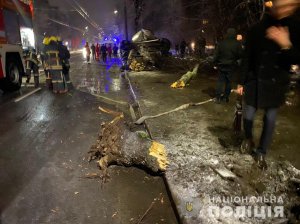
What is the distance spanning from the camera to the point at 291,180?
11.9 feet

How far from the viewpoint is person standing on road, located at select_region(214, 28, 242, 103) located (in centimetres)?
734

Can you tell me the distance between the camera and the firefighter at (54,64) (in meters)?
10.6

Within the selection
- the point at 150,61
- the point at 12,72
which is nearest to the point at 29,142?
the point at 12,72

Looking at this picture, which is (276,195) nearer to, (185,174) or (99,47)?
(185,174)

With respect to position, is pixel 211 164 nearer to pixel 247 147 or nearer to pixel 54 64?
pixel 247 147

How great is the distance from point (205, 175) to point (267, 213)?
0.98 m

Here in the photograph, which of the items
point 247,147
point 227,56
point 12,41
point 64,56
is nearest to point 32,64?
point 12,41

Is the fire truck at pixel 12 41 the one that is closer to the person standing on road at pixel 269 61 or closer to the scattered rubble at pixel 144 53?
the scattered rubble at pixel 144 53

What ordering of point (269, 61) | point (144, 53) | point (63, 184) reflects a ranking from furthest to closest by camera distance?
1. point (144, 53)
2. point (63, 184)
3. point (269, 61)

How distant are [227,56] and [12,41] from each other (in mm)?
8413

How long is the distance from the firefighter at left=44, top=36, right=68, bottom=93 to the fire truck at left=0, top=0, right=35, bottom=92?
1426mm

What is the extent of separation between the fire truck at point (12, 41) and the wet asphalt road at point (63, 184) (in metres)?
4.47

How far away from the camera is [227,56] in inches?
293

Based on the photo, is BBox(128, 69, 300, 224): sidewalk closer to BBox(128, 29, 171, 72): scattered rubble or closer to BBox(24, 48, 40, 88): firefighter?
BBox(24, 48, 40, 88): firefighter
